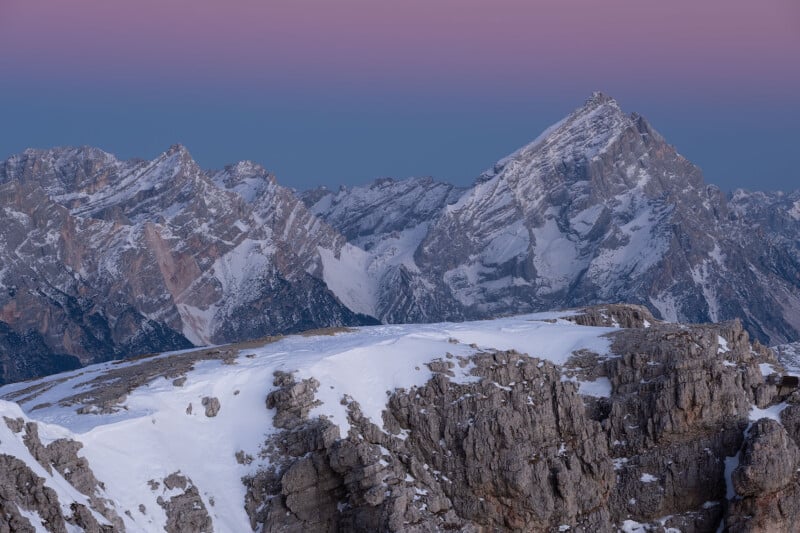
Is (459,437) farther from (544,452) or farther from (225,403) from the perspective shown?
(225,403)

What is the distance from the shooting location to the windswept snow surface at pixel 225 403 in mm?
111312

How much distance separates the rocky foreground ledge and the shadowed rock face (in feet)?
0.59

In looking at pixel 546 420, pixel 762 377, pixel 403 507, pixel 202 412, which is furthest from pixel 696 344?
pixel 202 412

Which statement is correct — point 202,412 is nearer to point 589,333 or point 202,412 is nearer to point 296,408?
point 296,408

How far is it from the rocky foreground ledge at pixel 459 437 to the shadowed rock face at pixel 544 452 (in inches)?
7.1

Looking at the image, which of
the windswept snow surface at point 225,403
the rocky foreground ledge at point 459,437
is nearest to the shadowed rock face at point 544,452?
the rocky foreground ledge at point 459,437

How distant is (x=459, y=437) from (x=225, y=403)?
2273cm

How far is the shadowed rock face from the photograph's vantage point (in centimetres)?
12075

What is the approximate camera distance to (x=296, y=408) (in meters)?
126

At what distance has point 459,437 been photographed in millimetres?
130250

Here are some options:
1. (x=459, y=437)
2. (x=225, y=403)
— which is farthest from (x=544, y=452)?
(x=225, y=403)

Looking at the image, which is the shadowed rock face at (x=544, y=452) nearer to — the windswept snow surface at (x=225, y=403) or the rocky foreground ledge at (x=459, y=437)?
the rocky foreground ledge at (x=459, y=437)

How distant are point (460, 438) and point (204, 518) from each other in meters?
27.7

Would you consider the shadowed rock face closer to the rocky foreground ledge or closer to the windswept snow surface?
the rocky foreground ledge
